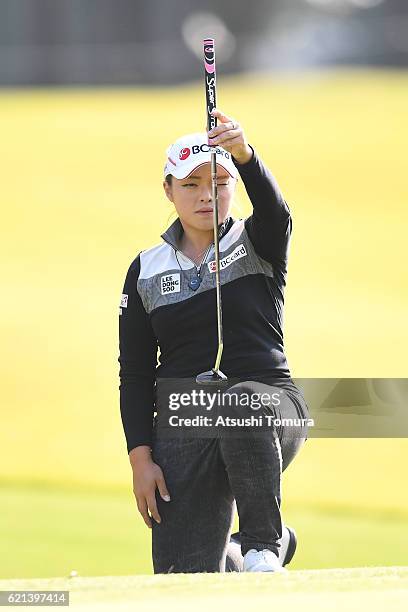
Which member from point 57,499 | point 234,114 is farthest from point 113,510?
point 234,114

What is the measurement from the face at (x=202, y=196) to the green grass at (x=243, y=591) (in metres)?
1.19

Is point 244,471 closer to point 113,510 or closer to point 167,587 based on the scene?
point 167,587

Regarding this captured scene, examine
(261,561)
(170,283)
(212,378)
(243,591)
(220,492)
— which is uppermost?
(170,283)

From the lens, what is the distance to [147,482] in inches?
152

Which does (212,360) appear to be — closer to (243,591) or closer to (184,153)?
(184,153)

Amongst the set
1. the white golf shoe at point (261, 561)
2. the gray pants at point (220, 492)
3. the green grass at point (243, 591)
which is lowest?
the green grass at point (243, 591)

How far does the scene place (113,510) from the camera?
689 cm

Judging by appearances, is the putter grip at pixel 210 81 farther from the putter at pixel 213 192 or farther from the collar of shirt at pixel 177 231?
the collar of shirt at pixel 177 231

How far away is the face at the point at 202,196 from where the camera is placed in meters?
3.91

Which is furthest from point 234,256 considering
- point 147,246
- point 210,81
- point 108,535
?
point 147,246

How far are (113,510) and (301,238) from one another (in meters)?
9.41

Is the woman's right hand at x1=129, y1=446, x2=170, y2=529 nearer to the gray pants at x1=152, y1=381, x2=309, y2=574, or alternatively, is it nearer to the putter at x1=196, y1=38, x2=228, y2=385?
the gray pants at x1=152, y1=381, x2=309, y2=574

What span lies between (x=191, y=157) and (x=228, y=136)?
1.24 ft

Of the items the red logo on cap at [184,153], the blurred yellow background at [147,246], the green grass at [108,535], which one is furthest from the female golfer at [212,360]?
the green grass at [108,535]
